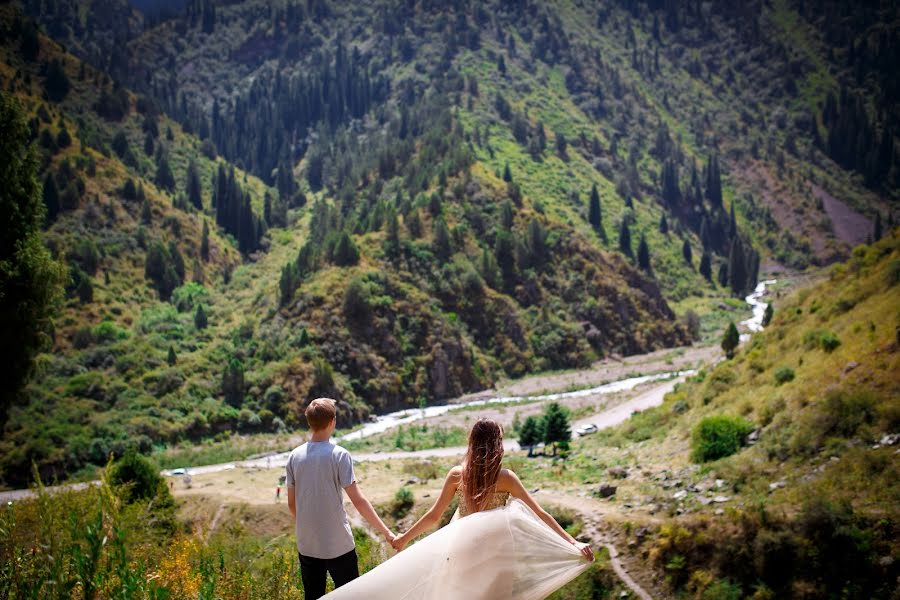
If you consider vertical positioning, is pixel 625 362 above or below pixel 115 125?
below

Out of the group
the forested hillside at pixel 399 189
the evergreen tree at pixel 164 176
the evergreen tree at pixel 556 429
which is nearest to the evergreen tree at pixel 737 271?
the forested hillside at pixel 399 189

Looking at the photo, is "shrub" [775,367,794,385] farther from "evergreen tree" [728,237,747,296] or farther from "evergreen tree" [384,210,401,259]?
"evergreen tree" [728,237,747,296]

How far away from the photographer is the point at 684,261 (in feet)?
366

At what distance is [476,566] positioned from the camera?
4.94m

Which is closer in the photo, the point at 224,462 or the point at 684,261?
the point at 224,462

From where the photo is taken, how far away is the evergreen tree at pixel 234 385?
55656mm

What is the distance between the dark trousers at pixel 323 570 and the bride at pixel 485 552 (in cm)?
119

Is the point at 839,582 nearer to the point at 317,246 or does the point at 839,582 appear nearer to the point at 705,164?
the point at 317,246

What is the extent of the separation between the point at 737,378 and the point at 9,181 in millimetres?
24960

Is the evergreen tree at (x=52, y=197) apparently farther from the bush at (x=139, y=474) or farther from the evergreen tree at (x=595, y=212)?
the evergreen tree at (x=595, y=212)

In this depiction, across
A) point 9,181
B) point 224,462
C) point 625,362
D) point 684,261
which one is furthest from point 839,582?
point 684,261

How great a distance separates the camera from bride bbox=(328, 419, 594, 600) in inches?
191

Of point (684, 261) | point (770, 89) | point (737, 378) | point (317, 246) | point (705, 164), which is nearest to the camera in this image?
point (737, 378)

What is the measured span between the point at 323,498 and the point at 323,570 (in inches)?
25.4
